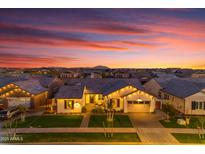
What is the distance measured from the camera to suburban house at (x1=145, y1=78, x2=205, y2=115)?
14383 millimetres

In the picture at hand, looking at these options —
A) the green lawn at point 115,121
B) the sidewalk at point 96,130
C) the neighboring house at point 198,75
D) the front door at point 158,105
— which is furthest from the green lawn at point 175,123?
the neighboring house at point 198,75

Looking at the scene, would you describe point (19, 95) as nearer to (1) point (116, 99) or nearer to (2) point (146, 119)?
(1) point (116, 99)

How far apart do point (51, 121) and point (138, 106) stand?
16.8 ft

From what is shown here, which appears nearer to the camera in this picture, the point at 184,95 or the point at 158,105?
the point at 184,95

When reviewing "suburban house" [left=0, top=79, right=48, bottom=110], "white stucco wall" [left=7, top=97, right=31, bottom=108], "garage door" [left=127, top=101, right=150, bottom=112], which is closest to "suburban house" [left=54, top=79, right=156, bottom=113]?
"garage door" [left=127, top=101, right=150, bottom=112]

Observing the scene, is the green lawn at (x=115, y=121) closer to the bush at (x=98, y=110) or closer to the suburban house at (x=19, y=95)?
the bush at (x=98, y=110)

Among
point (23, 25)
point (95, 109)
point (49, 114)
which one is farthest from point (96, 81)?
point (23, 25)

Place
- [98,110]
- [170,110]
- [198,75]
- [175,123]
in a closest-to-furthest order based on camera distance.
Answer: [175,123]
[98,110]
[170,110]
[198,75]

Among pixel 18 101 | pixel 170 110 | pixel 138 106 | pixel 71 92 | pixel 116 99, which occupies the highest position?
pixel 71 92

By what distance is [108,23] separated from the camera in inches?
519

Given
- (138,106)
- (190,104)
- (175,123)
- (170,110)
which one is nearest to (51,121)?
(138,106)

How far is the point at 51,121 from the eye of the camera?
508 inches
